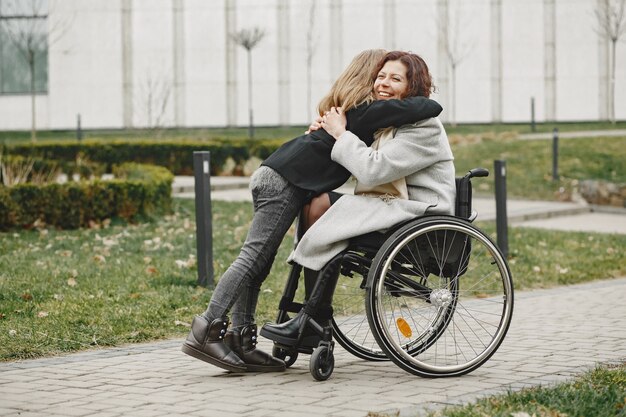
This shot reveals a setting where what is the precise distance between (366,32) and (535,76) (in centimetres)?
561

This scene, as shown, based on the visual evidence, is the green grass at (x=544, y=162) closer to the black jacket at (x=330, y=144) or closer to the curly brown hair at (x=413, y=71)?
the curly brown hair at (x=413, y=71)

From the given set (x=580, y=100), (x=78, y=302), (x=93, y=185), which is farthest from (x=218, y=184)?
(x=580, y=100)

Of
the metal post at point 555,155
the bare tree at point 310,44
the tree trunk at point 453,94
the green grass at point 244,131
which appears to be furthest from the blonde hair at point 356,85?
the bare tree at point 310,44

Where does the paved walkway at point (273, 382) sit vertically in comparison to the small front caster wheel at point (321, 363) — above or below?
below

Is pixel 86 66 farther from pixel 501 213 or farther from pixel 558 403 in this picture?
pixel 558 403

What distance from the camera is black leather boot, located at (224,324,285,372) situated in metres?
5.54

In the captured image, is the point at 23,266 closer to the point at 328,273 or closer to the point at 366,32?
the point at 328,273

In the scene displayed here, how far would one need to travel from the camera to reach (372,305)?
518 centimetres

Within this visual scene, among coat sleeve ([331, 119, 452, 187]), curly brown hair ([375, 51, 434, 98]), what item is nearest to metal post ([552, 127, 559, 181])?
curly brown hair ([375, 51, 434, 98])

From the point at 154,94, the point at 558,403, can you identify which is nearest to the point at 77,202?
the point at 558,403

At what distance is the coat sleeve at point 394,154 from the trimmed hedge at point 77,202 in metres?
7.95

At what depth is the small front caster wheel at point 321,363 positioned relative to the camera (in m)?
5.25

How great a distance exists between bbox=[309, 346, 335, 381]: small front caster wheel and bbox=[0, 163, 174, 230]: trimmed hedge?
8.01 m

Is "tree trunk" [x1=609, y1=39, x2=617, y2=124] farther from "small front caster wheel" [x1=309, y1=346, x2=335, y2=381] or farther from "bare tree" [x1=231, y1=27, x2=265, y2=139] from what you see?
"small front caster wheel" [x1=309, y1=346, x2=335, y2=381]
